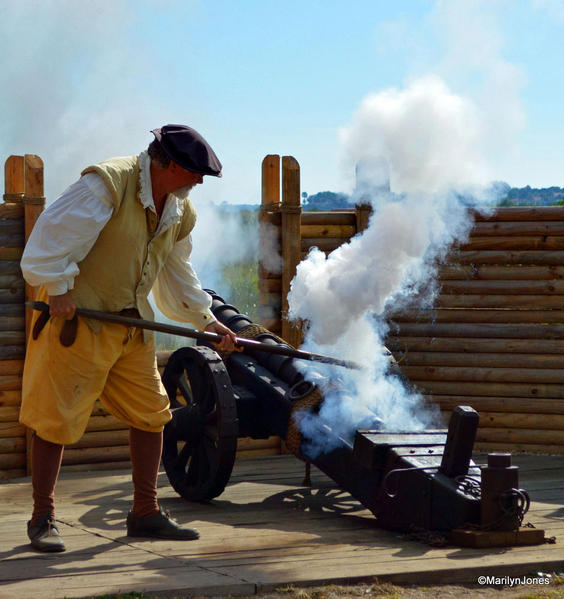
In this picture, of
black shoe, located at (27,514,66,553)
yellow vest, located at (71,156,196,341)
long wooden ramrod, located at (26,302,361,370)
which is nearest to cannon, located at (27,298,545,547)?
long wooden ramrod, located at (26,302,361,370)

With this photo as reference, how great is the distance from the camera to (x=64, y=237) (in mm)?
4281

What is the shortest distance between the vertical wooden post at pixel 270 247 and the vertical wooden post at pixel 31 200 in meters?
1.87

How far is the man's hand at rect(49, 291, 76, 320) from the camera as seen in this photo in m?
4.30

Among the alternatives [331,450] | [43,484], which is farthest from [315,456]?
[43,484]

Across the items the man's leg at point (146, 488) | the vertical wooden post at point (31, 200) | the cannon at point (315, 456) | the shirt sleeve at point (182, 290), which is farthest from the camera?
the vertical wooden post at point (31, 200)

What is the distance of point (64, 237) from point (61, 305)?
12.1 inches

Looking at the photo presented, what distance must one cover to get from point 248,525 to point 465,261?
12.6ft

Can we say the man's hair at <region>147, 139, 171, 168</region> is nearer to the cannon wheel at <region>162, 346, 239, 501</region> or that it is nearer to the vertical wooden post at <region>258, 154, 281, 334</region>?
the cannon wheel at <region>162, 346, 239, 501</region>

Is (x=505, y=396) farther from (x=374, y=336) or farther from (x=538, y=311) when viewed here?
(x=374, y=336)

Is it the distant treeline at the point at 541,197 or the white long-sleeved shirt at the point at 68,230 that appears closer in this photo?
the white long-sleeved shirt at the point at 68,230

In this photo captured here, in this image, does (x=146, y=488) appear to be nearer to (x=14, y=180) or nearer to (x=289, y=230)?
(x=14, y=180)

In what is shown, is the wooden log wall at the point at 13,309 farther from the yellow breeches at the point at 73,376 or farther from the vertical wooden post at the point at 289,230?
the yellow breeches at the point at 73,376

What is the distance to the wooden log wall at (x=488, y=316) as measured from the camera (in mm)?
8070

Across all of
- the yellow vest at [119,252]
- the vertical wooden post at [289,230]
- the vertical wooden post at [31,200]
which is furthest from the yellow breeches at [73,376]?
the vertical wooden post at [289,230]
